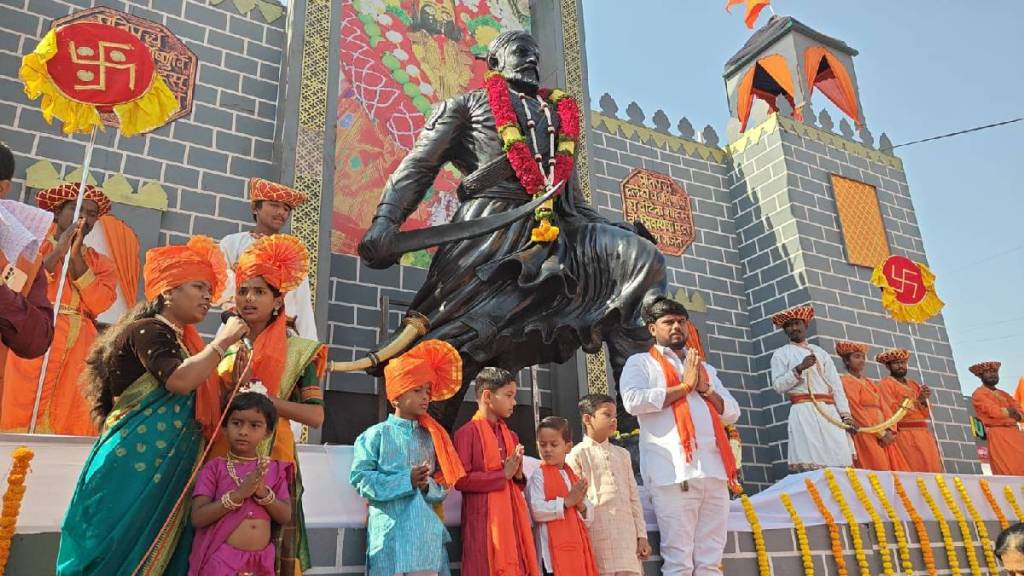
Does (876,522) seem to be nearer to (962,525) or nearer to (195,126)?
(962,525)

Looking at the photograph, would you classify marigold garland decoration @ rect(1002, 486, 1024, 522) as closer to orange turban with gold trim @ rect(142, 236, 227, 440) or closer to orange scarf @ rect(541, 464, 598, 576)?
orange scarf @ rect(541, 464, 598, 576)

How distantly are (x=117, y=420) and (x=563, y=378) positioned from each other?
15.1 ft

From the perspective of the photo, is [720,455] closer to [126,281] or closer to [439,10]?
[126,281]

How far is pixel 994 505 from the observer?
17.1 ft

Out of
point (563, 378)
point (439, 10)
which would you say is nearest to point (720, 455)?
point (563, 378)

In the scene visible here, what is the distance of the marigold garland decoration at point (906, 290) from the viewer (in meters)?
6.41

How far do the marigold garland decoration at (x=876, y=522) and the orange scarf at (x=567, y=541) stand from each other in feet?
6.72

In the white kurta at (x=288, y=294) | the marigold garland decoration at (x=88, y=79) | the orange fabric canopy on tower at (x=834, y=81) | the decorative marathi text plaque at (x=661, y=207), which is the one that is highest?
the orange fabric canopy on tower at (x=834, y=81)

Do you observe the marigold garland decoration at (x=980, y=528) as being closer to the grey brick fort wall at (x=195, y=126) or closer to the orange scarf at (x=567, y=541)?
the orange scarf at (x=567, y=541)

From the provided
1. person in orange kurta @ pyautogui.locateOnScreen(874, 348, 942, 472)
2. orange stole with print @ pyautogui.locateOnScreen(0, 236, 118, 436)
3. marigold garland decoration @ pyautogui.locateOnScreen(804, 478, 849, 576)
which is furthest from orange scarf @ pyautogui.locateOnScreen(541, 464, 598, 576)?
person in orange kurta @ pyautogui.locateOnScreen(874, 348, 942, 472)

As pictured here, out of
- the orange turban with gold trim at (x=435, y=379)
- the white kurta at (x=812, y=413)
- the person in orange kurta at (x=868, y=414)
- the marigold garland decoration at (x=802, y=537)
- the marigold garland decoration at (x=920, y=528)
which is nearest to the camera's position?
the orange turban with gold trim at (x=435, y=379)

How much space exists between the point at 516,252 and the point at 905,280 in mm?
4035

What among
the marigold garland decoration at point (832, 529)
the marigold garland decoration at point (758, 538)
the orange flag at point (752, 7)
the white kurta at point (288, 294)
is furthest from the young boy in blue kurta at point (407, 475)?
the orange flag at point (752, 7)

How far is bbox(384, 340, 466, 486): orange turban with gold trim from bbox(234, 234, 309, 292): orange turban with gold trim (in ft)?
1.81
